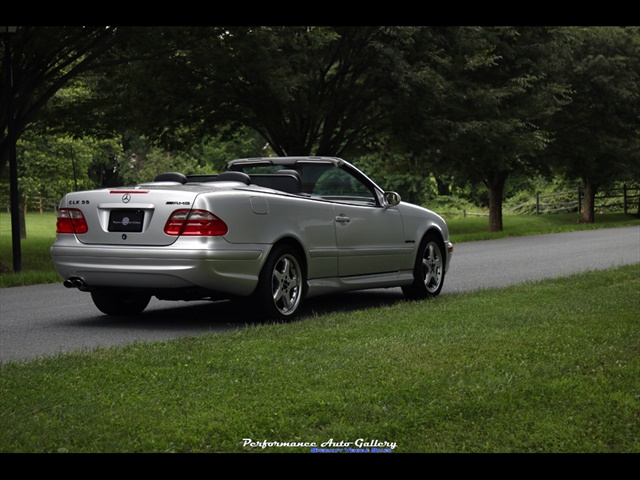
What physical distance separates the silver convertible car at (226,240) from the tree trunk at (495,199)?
28927 millimetres

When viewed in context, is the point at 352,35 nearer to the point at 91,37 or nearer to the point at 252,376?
the point at 91,37

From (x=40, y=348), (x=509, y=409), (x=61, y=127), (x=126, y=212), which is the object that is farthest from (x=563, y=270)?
(x=61, y=127)

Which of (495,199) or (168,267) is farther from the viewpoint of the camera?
(495,199)

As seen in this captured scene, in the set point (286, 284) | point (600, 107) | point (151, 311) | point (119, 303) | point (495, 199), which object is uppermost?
point (600, 107)

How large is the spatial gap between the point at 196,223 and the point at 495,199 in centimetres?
3197

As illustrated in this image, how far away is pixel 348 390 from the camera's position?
6.27 m

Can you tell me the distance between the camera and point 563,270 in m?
17.0

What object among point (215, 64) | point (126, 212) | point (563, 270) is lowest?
point (563, 270)

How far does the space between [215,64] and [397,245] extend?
15.0 m

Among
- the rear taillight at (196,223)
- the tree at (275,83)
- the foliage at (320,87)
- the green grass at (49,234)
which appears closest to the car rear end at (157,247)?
the rear taillight at (196,223)

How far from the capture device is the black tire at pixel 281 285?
10047mm

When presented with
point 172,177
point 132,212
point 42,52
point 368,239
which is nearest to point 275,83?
point 42,52

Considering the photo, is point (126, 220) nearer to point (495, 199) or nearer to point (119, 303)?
point (119, 303)

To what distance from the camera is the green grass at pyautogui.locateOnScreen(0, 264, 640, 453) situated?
5.30 meters
